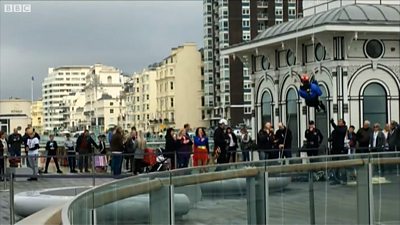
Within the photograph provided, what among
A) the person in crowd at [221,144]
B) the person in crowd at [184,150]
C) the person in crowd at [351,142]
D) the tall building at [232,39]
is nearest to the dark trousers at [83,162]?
the person in crowd at [184,150]

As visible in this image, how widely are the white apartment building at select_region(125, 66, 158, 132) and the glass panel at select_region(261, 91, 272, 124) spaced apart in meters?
111

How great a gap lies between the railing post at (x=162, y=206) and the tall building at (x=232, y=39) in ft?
334

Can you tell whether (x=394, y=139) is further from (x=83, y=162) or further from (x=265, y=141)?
(x=83, y=162)

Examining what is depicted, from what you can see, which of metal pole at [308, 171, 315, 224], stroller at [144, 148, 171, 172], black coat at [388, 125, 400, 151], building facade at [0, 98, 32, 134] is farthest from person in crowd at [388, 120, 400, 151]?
building facade at [0, 98, 32, 134]

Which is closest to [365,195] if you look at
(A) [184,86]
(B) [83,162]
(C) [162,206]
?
(C) [162,206]

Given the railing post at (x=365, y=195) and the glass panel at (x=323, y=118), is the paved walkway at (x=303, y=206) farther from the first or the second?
the glass panel at (x=323, y=118)

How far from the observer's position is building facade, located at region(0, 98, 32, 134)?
9338cm

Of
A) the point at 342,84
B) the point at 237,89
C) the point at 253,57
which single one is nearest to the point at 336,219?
the point at 342,84

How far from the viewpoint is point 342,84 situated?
33281 mm

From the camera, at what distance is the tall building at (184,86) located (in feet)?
465

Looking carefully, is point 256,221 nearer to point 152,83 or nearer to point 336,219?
point 336,219

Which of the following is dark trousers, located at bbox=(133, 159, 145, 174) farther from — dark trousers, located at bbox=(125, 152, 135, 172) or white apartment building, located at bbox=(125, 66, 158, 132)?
white apartment building, located at bbox=(125, 66, 158, 132)

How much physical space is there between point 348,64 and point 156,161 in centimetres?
1348

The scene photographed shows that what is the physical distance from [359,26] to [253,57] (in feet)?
28.2
